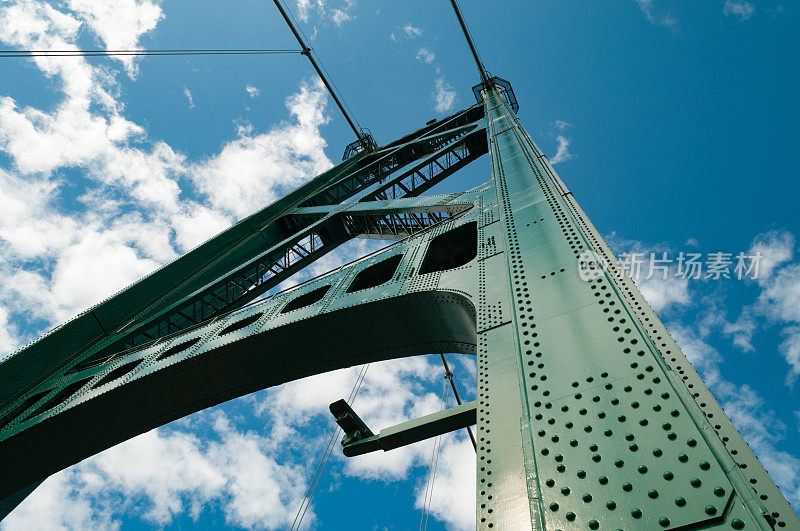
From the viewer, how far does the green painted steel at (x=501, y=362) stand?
2230 mm

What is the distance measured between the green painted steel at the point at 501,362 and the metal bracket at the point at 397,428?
493mm

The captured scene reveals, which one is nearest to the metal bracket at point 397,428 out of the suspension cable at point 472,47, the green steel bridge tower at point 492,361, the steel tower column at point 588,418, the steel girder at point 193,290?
the green steel bridge tower at point 492,361

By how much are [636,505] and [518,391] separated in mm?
1102

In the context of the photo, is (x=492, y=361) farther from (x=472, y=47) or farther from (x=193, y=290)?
(x=472, y=47)

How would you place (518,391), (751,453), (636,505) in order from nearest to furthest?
(636,505)
(751,453)
(518,391)

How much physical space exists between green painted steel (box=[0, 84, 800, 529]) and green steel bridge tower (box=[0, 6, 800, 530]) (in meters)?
0.01

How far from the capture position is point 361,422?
430cm

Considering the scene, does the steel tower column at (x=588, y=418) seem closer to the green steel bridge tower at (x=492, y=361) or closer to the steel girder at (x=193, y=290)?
the green steel bridge tower at (x=492, y=361)

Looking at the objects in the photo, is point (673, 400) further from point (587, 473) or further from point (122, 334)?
point (122, 334)

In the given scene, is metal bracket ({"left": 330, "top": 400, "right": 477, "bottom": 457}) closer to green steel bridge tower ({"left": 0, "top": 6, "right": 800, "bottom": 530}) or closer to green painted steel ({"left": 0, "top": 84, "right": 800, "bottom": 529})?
green steel bridge tower ({"left": 0, "top": 6, "right": 800, "bottom": 530})

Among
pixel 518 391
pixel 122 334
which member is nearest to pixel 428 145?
pixel 122 334

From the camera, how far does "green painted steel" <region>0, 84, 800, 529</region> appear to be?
2.23 metres

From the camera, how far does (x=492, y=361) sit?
3619 millimetres

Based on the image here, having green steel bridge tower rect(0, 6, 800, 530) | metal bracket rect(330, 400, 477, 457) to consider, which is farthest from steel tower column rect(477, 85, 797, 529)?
metal bracket rect(330, 400, 477, 457)
